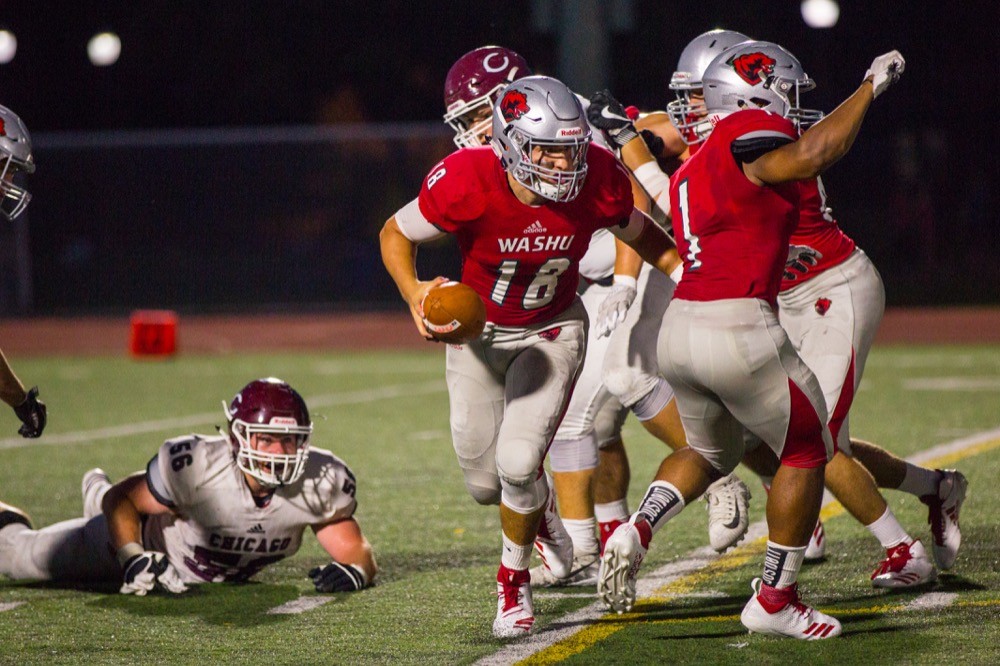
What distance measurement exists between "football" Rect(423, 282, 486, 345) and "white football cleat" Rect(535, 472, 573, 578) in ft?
2.70

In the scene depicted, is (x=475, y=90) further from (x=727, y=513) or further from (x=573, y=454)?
(x=727, y=513)

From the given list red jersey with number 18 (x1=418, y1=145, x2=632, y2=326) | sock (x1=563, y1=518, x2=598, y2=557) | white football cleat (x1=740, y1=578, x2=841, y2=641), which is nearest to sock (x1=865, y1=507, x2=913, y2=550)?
white football cleat (x1=740, y1=578, x2=841, y2=641)

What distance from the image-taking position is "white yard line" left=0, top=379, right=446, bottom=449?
27.5ft

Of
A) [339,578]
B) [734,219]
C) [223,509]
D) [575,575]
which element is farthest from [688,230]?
[223,509]

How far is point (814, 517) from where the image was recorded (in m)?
3.83

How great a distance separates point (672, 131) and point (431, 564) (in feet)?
5.87

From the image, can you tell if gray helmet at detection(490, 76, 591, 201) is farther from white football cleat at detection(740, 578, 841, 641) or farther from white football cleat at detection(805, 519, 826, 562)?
white football cleat at detection(805, 519, 826, 562)

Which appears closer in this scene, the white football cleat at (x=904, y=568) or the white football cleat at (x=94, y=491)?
the white football cleat at (x=904, y=568)

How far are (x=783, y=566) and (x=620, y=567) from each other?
451 millimetres

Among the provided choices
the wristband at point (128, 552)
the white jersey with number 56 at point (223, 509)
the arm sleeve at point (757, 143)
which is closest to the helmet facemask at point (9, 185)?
the white jersey with number 56 at point (223, 509)

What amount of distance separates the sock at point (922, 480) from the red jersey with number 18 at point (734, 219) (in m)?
1.22

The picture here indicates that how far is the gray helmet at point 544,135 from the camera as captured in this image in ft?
13.1

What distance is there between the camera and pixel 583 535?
191 inches

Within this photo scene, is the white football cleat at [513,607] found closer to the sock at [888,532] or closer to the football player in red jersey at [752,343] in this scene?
the football player in red jersey at [752,343]
